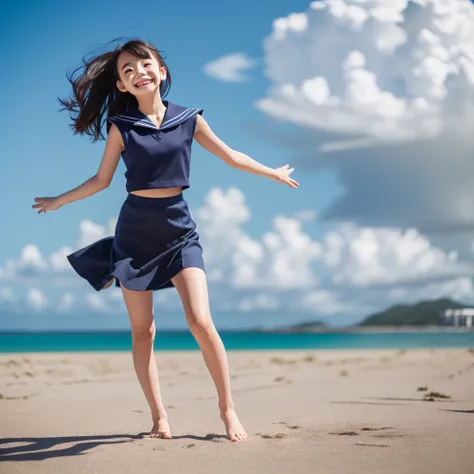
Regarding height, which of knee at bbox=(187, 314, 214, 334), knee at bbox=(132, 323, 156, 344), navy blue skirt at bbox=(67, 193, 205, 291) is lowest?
knee at bbox=(132, 323, 156, 344)

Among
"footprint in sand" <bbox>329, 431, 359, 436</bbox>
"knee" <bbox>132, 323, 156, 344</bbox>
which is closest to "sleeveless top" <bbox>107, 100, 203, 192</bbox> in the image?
"knee" <bbox>132, 323, 156, 344</bbox>

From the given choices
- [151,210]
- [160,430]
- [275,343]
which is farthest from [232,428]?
[275,343]

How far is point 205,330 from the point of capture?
11.1ft

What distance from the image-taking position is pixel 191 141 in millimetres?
3625

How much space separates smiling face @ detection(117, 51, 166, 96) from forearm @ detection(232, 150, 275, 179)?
1.81ft

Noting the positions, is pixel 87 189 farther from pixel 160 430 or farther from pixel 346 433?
pixel 346 433

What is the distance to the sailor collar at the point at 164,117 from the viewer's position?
11.6 ft

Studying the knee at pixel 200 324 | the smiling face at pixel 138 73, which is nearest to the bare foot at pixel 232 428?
the knee at pixel 200 324

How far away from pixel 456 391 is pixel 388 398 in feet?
2.32

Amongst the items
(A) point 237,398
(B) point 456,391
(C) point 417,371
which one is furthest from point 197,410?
(C) point 417,371

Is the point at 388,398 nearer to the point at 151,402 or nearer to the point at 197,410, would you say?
the point at 197,410

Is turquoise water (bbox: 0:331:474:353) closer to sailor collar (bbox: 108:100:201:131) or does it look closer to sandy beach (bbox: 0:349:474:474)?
sandy beach (bbox: 0:349:474:474)

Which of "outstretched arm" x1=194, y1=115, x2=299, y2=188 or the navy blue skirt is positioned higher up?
"outstretched arm" x1=194, y1=115, x2=299, y2=188

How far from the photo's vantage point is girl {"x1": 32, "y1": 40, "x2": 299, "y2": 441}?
11.3ft
